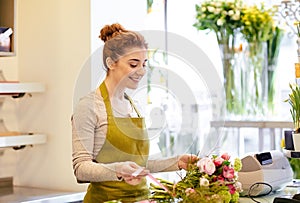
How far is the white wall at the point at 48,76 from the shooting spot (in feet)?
11.4

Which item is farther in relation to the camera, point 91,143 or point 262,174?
point 262,174

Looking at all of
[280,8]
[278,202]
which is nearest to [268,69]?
[280,8]

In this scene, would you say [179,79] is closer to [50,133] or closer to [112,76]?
[112,76]

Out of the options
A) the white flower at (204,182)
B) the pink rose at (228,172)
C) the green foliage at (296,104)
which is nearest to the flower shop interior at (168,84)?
the green foliage at (296,104)

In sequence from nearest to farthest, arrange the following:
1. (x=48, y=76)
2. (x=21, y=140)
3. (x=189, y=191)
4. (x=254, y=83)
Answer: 1. (x=189, y=191)
2. (x=21, y=140)
3. (x=48, y=76)
4. (x=254, y=83)

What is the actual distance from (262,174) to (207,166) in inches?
23.3

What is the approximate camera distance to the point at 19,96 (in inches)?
143

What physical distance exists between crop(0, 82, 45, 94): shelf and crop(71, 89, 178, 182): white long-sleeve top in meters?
0.90

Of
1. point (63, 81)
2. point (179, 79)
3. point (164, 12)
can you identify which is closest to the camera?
point (179, 79)

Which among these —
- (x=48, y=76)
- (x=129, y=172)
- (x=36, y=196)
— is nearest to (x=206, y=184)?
(x=129, y=172)

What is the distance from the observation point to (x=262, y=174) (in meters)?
2.67

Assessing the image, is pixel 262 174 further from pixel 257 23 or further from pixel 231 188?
pixel 257 23

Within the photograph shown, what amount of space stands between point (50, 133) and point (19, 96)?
0.28 m

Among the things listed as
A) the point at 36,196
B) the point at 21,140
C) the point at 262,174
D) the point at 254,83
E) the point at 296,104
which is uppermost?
the point at 254,83
